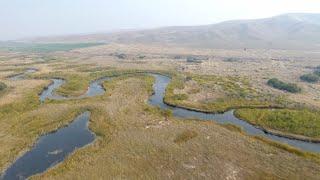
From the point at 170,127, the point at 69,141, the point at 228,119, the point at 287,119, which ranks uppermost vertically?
the point at 170,127

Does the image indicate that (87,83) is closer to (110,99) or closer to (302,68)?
(110,99)

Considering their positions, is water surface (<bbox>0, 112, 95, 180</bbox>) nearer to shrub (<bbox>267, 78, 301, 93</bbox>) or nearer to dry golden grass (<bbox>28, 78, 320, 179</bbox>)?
dry golden grass (<bbox>28, 78, 320, 179</bbox>)

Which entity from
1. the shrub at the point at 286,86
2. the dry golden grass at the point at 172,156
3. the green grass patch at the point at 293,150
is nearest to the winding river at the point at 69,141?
the dry golden grass at the point at 172,156

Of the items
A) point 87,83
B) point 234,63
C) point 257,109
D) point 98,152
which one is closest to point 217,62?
point 234,63

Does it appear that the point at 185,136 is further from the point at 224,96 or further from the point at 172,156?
the point at 224,96

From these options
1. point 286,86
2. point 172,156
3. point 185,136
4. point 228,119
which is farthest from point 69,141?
point 286,86
